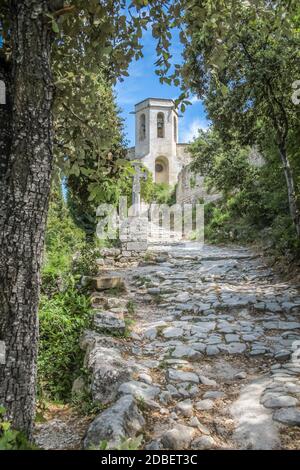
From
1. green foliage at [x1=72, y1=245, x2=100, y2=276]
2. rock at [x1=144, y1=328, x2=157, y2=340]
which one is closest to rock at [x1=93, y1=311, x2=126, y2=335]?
rock at [x1=144, y1=328, x2=157, y2=340]

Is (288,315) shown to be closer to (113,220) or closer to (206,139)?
(113,220)

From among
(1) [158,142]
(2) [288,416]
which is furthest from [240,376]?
(1) [158,142]

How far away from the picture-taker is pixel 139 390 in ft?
10.8

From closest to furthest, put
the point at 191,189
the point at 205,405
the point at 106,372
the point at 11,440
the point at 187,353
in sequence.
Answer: the point at 11,440
the point at 205,405
the point at 106,372
the point at 187,353
the point at 191,189

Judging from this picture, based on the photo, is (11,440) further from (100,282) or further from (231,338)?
(100,282)

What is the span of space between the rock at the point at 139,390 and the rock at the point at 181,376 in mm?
305

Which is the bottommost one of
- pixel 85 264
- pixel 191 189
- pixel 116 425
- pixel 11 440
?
pixel 116 425

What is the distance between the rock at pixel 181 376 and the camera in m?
3.68

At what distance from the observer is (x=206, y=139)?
17.6m

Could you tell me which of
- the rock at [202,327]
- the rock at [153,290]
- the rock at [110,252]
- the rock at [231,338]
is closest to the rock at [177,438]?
the rock at [231,338]

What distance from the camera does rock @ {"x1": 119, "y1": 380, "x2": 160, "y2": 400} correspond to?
3.19 metres

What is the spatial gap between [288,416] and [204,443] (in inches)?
27.5

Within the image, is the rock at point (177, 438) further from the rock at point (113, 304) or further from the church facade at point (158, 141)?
the church facade at point (158, 141)

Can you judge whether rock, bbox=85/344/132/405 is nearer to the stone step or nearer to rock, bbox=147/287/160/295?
the stone step
